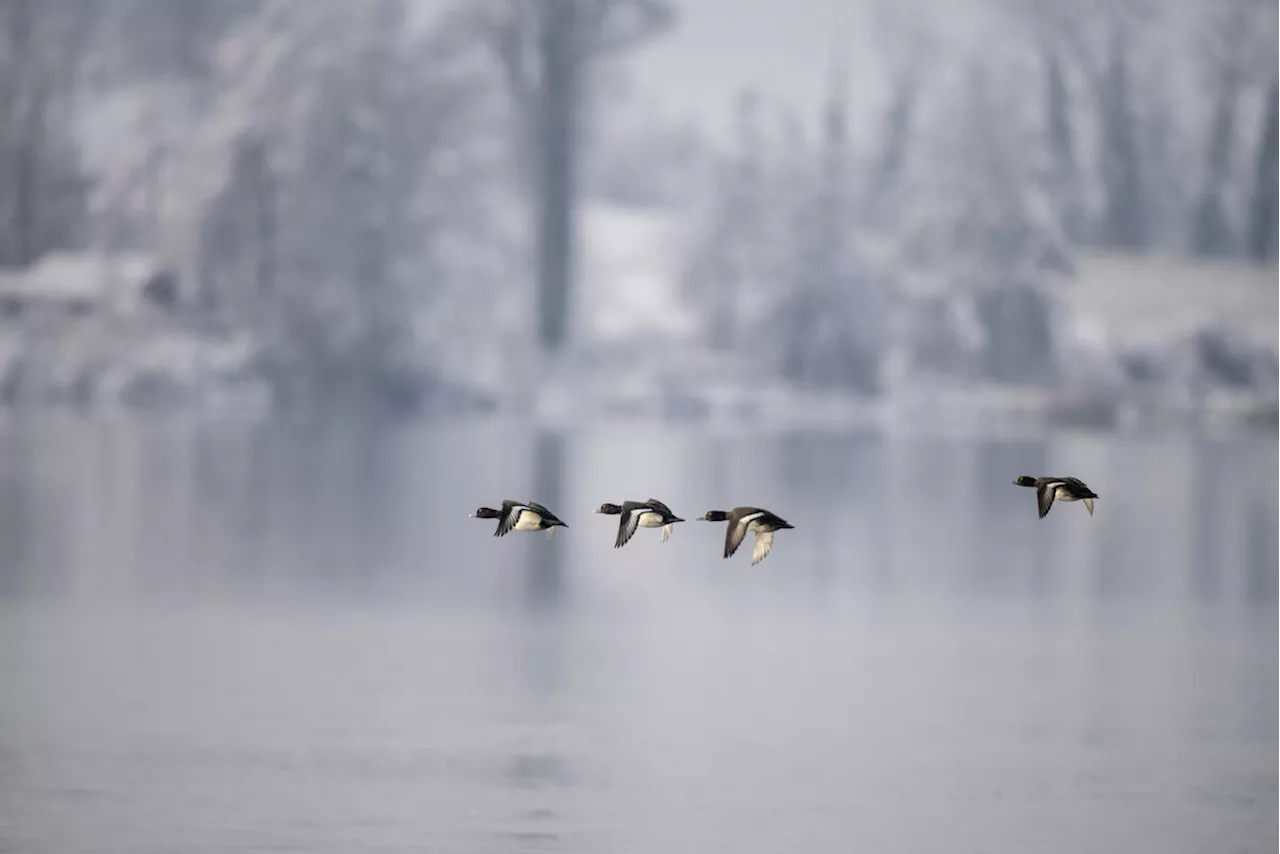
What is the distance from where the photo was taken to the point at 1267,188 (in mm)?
50219

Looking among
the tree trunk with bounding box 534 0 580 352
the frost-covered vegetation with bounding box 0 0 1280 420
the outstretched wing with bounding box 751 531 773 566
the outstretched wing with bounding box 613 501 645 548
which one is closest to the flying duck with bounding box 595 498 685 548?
the outstretched wing with bounding box 613 501 645 548

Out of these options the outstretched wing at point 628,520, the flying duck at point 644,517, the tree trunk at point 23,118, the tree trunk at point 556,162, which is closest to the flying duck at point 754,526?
the flying duck at point 644,517

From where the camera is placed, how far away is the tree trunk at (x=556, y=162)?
42.3m

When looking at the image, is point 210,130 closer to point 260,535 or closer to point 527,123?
point 527,123

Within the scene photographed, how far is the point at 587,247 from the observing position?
46.6m

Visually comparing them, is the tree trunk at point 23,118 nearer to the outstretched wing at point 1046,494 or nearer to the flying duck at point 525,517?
the flying duck at point 525,517

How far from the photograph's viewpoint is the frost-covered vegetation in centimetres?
4041

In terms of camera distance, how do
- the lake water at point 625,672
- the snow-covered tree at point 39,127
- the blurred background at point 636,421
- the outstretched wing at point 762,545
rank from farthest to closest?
the snow-covered tree at point 39,127 < the blurred background at point 636,421 < the lake water at point 625,672 < the outstretched wing at point 762,545

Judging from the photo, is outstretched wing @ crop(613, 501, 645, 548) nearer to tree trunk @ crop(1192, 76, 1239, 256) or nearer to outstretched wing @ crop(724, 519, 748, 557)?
outstretched wing @ crop(724, 519, 748, 557)

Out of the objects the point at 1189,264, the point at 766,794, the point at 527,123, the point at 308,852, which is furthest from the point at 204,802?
the point at 1189,264

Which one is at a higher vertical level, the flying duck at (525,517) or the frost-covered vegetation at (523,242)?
the frost-covered vegetation at (523,242)

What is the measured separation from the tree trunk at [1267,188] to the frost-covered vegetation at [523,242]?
0.63 feet

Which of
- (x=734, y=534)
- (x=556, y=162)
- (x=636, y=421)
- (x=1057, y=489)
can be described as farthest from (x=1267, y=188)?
(x=734, y=534)

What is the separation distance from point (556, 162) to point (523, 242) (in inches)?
81.4
